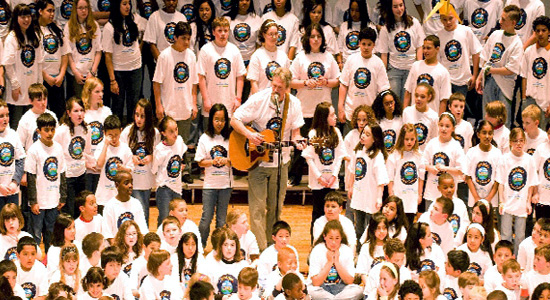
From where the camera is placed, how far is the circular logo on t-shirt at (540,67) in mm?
11391

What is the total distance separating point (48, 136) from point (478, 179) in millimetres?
3970

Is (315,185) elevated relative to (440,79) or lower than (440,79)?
lower

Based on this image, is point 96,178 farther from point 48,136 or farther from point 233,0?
point 233,0

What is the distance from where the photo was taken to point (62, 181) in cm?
1014

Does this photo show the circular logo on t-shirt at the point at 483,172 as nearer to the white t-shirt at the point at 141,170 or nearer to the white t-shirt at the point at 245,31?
the white t-shirt at the point at 245,31

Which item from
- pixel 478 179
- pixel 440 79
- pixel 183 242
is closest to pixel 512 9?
pixel 440 79

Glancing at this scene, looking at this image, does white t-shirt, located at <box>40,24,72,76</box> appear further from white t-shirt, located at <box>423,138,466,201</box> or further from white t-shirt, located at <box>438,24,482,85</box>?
white t-shirt, located at <box>438,24,482,85</box>

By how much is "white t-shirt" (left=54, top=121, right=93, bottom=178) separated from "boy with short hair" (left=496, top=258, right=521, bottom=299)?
3931 millimetres

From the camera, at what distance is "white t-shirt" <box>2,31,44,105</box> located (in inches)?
431

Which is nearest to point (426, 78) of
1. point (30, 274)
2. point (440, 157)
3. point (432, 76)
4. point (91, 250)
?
point (432, 76)

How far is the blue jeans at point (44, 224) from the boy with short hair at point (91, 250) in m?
0.98

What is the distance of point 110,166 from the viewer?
33.7 feet

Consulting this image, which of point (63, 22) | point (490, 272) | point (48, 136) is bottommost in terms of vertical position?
point (490, 272)

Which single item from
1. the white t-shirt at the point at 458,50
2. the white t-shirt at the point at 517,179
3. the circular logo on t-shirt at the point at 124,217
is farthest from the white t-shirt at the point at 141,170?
the white t-shirt at the point at 458,50
